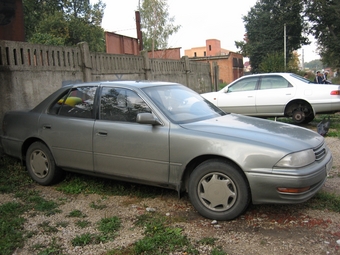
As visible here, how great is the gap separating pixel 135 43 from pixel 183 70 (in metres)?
4.63

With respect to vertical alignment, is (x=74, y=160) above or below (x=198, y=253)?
above

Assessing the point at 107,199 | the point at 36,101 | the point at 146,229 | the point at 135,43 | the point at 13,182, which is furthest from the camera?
the point at 135,43

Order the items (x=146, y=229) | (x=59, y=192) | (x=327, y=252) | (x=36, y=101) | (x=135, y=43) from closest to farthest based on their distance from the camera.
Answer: (x=327, y=252)
(x=146, y=229)
(x=59, y=192)
(x=36, y=101)
(x=135, y=43)

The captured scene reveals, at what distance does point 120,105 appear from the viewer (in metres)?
4.45

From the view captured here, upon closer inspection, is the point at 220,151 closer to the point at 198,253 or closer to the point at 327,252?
the point at 198,253

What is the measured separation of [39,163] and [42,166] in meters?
0.07

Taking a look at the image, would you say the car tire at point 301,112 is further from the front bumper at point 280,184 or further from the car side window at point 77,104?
the car side window at point 77,104

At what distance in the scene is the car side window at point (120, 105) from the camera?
429cm

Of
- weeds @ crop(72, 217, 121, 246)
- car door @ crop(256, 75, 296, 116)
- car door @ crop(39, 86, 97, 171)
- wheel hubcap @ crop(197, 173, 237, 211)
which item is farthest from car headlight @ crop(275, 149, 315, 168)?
car door @ crop(256, 75, 296, 116)

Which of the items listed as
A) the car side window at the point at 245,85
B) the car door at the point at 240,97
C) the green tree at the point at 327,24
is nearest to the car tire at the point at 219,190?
the car door at the point at 240,97

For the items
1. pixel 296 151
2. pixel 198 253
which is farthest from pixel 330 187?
pixel 198 253

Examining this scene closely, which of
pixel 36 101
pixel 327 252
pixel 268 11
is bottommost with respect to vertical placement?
pixel 327 252

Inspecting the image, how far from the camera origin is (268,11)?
43531 millimetres

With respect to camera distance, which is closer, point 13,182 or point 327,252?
point 327,252
